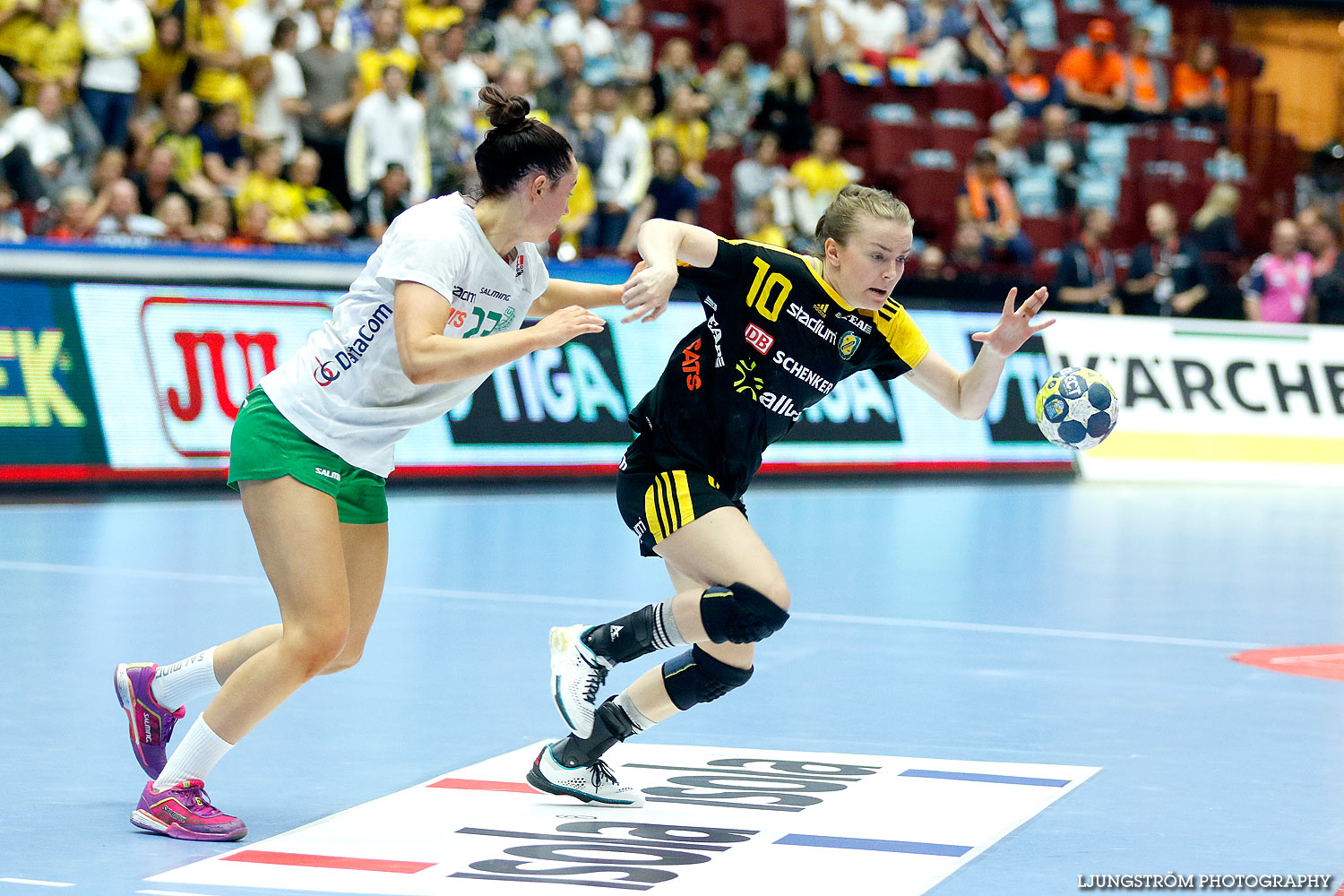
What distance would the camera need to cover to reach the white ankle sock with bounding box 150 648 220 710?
5043mm

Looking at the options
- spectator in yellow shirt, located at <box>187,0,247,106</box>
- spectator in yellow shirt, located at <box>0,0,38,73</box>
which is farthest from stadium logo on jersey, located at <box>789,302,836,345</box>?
spectator in yellow shirt, located at <box>0,0,38,73</box>

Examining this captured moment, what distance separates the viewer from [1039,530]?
12398 millimetres

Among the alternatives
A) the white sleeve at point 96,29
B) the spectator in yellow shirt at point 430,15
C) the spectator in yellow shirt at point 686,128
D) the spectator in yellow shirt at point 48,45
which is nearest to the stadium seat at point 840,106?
the spectator in yellow shirt at point 686,128

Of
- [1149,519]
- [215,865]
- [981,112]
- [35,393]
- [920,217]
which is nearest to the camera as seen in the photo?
[215,865]

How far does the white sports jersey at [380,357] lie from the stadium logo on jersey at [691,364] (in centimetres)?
78

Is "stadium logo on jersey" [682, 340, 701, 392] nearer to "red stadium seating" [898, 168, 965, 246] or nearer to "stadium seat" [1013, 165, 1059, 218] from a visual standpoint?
"red stadium seating" [898, 168, 965, 246]

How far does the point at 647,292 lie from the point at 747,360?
2.55ft

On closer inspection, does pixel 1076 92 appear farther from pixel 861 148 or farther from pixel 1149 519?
pixel 1149 519

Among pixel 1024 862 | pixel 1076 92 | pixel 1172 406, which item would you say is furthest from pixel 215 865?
pixel 1076 92

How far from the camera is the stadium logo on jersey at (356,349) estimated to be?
4.63 m

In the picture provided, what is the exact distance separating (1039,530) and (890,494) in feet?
7.72

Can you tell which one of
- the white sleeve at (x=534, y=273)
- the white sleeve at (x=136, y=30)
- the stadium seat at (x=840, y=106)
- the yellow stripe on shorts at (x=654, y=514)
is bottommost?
the yellow stripe on shorts at (x=654, y=514)

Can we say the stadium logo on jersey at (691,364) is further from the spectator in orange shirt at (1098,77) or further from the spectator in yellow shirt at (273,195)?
the spectator in orange shirt at (1098,77)

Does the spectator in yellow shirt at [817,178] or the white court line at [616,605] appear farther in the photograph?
the spectator in yellow shirt at [817,178]
